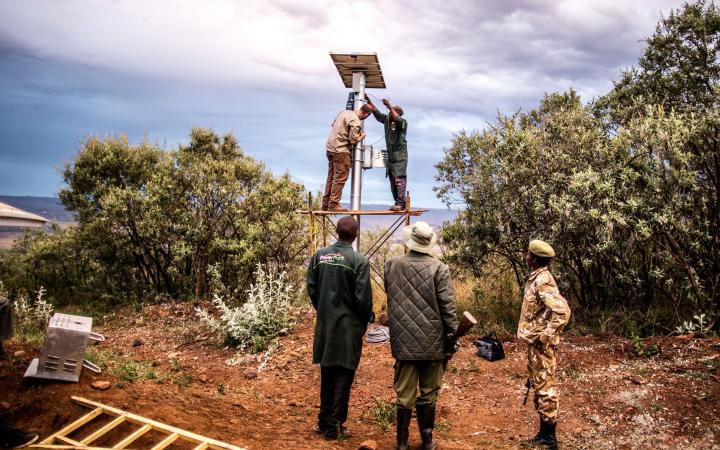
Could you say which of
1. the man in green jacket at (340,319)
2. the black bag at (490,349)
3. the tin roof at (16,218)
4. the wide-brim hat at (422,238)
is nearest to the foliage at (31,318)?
the tin roof at (16,218)

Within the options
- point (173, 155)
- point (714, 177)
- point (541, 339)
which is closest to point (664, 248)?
point (714, 177)

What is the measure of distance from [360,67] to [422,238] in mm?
5090

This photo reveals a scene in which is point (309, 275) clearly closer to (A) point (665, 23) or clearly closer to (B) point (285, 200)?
(B) point (285, 200)

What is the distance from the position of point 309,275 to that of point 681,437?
4202 millimetres

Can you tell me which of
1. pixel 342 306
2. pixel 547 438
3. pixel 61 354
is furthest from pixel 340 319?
pixel 61 354

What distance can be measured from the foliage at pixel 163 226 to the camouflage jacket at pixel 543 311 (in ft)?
24.6

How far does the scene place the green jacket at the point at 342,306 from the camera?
514 cm

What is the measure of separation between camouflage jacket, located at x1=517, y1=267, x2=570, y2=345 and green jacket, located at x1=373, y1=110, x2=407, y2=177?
14.2 feet

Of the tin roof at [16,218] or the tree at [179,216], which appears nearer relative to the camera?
the tin roof at [16,218]

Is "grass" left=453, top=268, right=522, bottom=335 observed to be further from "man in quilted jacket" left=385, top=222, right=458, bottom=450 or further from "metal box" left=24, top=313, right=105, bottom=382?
"metal box" left=24, top=313, right=105, bottom=382

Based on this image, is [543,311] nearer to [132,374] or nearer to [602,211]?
[602,211]

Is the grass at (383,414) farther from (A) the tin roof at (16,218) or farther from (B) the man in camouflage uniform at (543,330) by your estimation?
(A) the tin roof at (16,218)

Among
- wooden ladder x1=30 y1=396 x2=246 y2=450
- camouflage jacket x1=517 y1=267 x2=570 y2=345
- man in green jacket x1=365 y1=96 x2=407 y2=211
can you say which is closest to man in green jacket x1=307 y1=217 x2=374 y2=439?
wooden ladder x1=30 y1=396 x2=246 y2=450

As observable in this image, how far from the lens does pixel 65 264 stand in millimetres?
14336
